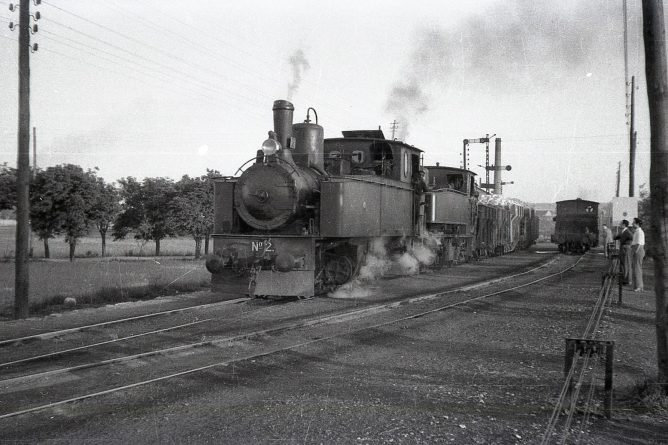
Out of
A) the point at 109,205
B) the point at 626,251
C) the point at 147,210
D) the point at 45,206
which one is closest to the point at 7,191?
the point at 45,206

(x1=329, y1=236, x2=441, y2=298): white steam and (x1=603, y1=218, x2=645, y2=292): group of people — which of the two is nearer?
(x1=329, y1=236, x2=441, y2=298): white steam

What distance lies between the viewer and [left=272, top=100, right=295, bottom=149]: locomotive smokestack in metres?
10.1

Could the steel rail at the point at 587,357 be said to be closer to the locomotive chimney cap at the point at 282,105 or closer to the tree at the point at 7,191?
the locomotive chimney cap at the point at 282,105

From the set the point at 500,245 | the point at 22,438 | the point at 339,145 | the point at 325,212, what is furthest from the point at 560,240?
the point at 22,438

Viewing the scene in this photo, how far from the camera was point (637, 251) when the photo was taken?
12.5 m

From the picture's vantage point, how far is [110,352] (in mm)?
6469

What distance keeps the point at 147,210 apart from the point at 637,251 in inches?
1307

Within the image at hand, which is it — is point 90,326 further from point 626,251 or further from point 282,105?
point 626,251

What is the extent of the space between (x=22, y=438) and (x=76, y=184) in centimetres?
3016

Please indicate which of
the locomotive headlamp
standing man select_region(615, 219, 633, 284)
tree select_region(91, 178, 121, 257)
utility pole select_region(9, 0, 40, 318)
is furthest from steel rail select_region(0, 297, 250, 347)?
tree select_region(91, 178, 121, 257)

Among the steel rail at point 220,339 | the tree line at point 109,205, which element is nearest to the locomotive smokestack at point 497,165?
the tree line at point 109,205

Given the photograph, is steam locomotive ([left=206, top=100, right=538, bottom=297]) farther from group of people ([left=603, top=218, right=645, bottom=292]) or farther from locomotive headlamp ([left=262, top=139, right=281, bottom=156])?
group of people ([left=603, top=218, right=645, bottom=292])

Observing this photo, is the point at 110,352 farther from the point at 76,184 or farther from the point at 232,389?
the point at 76,184

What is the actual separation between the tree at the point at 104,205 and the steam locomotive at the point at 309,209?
24.2 meters
